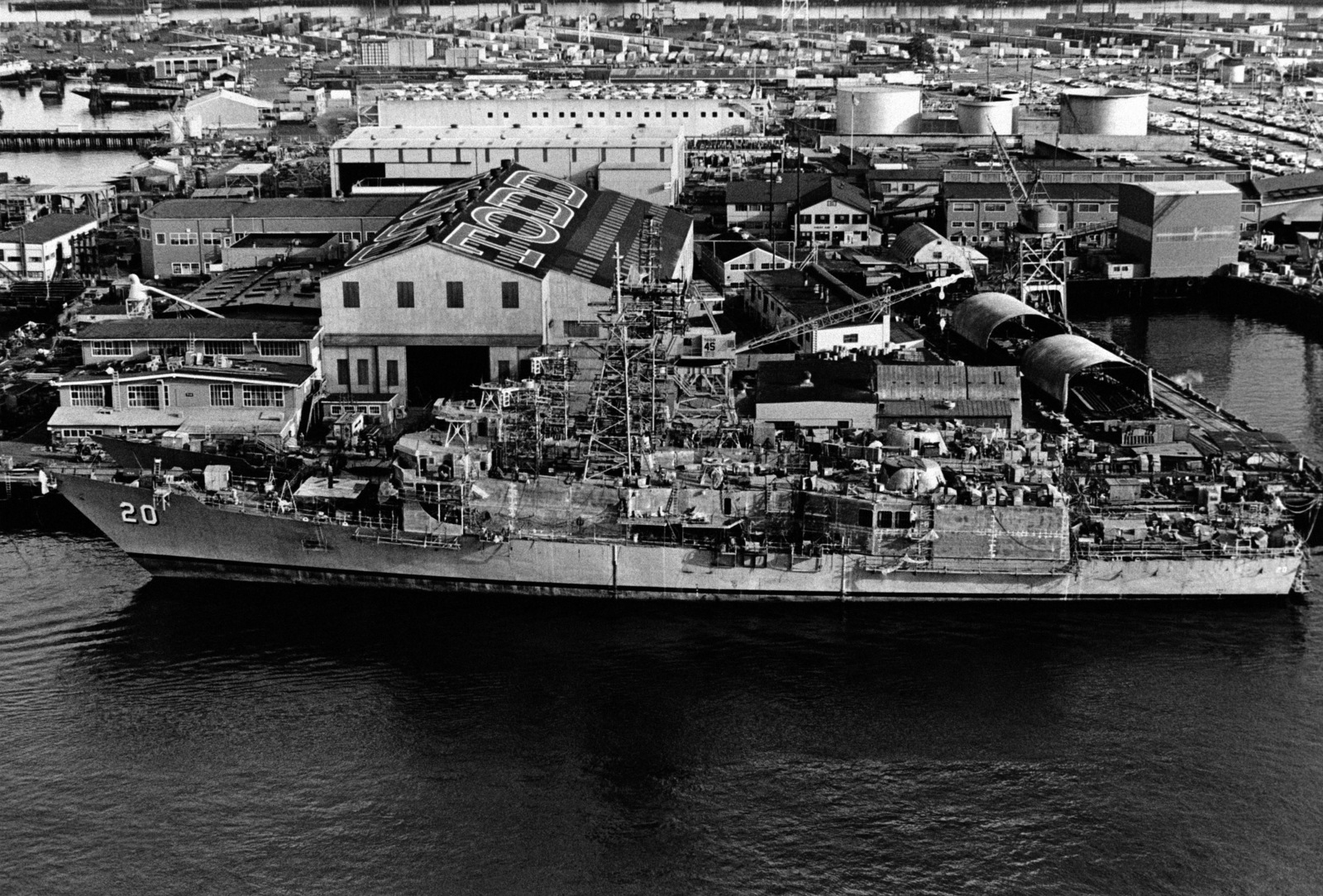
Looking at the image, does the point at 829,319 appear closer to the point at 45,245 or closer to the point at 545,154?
the point at 545,154

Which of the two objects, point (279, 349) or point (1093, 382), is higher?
point (279, 349)

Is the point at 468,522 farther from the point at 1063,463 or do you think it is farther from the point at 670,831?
the point at 1063,463

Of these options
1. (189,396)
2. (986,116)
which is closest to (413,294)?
(189,396)

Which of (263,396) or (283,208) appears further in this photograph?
(283,208)

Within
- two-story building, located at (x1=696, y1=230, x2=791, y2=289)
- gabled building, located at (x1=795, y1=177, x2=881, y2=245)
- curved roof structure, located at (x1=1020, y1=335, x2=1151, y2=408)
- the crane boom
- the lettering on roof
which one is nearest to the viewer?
curved roof structure, located at (x1=1020, y1=335, x2=1151, y2=408)

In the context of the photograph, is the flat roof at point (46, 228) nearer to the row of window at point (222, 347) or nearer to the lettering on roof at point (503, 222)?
the lettering on roof at point (503, 222)

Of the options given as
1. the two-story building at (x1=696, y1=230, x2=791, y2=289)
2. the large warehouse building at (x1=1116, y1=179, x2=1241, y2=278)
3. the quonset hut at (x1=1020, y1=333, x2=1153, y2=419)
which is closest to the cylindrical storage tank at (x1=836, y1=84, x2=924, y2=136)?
the large warehouse building at (x1=1116, y1=179, x2=1241, y2=278)

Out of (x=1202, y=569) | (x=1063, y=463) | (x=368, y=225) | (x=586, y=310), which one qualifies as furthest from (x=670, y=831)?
(x=368, y=225)

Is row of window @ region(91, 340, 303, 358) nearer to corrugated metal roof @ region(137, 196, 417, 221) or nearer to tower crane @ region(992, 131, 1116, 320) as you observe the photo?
corrugated metal roof @ region(137, 196, 417, 221)
